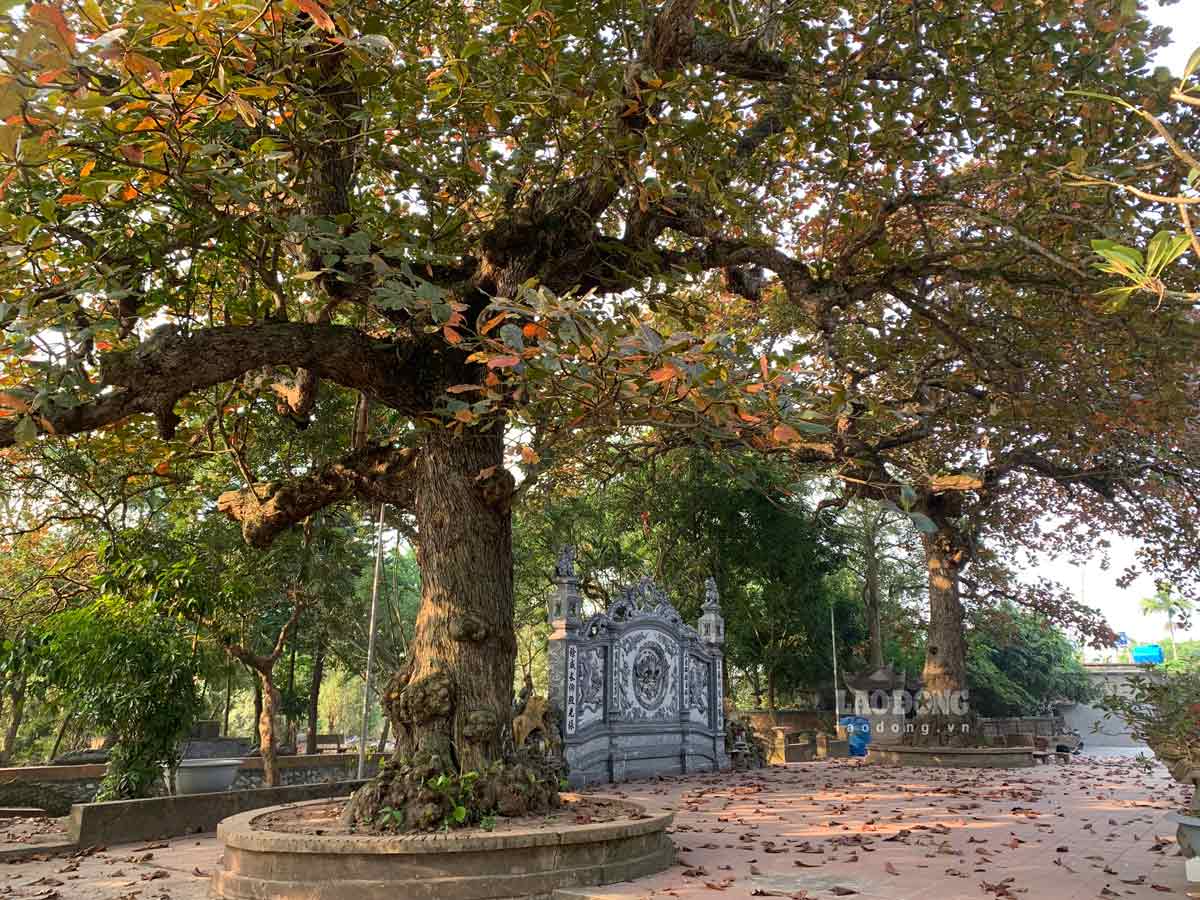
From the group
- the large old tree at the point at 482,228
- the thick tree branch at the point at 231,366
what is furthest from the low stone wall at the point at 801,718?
the thick tree branch at the point at 231,366

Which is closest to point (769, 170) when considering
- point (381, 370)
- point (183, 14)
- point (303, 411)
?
point (381, 370)

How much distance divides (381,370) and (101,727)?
637 cm

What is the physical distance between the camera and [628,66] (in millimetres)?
5613

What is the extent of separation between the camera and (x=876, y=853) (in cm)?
679

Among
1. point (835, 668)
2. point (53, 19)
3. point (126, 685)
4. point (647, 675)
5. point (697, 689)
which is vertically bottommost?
point (835, 668)

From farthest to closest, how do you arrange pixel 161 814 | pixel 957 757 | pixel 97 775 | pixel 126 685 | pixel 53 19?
pixel 957 757, pixel 97 775, pixel 126 685, pixel 161 814, pixel 53 19

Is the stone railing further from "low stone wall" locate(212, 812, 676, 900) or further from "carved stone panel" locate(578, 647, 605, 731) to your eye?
"low stone wall" locate(212, 812, 676, 900)

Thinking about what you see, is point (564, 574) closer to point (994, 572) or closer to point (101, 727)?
point (101, 727)

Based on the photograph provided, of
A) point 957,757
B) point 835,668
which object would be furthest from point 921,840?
point 835,668

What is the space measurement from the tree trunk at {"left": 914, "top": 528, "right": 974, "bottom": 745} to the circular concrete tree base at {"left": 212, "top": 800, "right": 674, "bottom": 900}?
13811 millimetres

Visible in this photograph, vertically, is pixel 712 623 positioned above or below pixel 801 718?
above

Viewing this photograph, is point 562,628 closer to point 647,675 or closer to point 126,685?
point 647,675

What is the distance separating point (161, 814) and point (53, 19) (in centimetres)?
850

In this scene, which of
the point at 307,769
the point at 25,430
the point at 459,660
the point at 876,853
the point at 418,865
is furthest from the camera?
the point at 307,769
